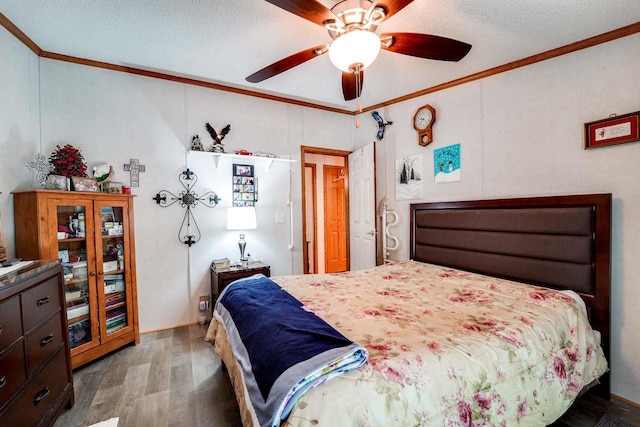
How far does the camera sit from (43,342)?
5.11 feet

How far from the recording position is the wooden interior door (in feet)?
17.7

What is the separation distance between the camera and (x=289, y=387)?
38.3 inches

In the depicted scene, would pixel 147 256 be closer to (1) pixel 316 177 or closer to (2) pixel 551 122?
(1) pixel 316 177

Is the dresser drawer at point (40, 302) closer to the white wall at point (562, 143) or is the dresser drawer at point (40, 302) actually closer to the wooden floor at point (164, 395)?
the wooden floor at point (164, 395)

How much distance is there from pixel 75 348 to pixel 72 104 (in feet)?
7.20

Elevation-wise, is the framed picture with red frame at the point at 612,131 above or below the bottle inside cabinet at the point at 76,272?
above

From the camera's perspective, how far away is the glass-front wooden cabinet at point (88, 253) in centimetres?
206

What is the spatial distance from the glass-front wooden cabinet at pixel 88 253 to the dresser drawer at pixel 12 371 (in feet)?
3.07

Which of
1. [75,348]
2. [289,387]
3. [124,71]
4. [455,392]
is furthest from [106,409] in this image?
[124,71]

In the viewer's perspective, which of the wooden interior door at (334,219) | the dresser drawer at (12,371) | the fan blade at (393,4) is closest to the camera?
the dresser drawer at (12,371)

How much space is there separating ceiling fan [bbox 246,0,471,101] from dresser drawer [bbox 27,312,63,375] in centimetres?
214

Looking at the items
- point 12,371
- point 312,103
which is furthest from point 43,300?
point 312,103

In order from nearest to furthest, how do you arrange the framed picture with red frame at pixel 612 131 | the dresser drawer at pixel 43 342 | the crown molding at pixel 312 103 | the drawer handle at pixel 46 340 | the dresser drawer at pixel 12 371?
the dresser drawer at pixel 12 371 → the dresser drawer at pixel 43 342 → the drawer handle at pixel 46 340 → the framed picture with red frame at pixel 612 131 → the crown molding at pixel 312 103

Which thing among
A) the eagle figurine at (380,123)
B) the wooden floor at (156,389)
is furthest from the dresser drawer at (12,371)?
the eagle figurine at (380,123)
